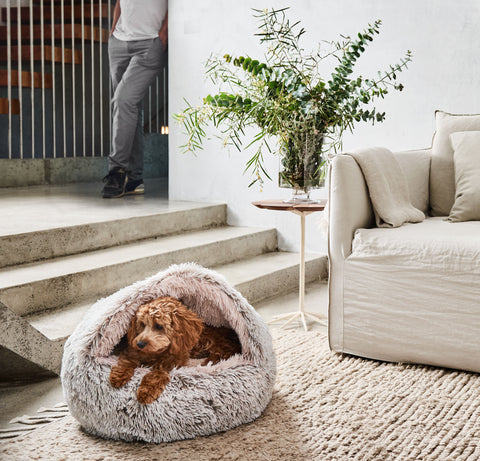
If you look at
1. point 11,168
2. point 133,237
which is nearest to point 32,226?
point 133,237

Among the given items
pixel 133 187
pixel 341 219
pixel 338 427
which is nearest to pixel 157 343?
pixel 338 427

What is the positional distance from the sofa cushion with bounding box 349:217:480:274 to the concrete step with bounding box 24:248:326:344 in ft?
2.90

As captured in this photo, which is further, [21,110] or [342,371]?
[21,110]

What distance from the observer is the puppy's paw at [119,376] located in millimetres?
1744

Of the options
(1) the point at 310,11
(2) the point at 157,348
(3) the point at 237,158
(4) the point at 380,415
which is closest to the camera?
(2) the point at 157,348

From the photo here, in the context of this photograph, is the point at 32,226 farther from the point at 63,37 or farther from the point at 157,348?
the point at 63,37

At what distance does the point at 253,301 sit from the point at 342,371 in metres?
1.01

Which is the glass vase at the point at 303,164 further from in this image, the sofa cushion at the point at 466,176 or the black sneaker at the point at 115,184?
the black sneaker at the point at 115,184

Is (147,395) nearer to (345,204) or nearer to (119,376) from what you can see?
(119,376)

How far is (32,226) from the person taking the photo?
2.94 metres

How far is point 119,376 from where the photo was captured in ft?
5.74

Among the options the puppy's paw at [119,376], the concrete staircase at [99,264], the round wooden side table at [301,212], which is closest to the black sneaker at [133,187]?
the concrete staircase at [99,264]

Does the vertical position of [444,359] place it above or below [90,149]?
below

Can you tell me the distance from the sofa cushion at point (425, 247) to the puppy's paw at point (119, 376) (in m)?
1.01
